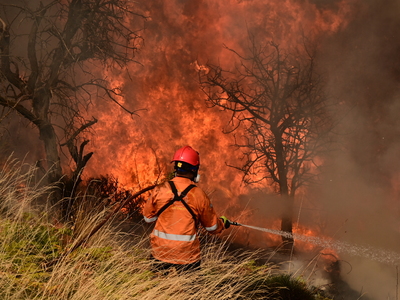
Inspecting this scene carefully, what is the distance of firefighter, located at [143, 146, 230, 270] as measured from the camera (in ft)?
13.9

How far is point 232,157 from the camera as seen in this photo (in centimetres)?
2186

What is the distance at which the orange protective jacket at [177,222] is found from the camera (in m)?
4.23

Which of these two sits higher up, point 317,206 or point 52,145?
point 52,145

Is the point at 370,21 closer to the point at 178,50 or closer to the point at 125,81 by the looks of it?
the point at 178,50

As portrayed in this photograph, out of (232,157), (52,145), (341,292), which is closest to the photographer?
(52,145)

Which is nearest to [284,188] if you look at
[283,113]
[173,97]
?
[283,113]

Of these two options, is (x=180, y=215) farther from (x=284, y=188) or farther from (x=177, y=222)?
(x=284, y=188)

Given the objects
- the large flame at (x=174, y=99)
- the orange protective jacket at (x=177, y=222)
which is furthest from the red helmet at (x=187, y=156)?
the large flame at (x=174, y=99)

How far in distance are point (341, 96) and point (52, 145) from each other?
13640mm

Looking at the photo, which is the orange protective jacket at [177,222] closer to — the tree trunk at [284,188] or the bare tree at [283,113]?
→ the bare tree at [283,113]

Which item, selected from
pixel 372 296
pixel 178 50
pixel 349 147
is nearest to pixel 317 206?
pixel 349 147

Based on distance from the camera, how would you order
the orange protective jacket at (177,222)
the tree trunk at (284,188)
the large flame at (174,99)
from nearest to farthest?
1. the orange protective jacket at (177,222)
2. the tree trunk at (284,188)
3. the large flame at (174,99)

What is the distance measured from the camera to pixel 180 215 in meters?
4.23

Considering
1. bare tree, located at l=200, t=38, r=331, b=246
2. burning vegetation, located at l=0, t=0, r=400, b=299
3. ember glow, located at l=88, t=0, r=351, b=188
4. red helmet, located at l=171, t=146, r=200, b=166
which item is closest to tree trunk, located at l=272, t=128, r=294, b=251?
bare tree, located at l=200, t=38, r=331, b=246
